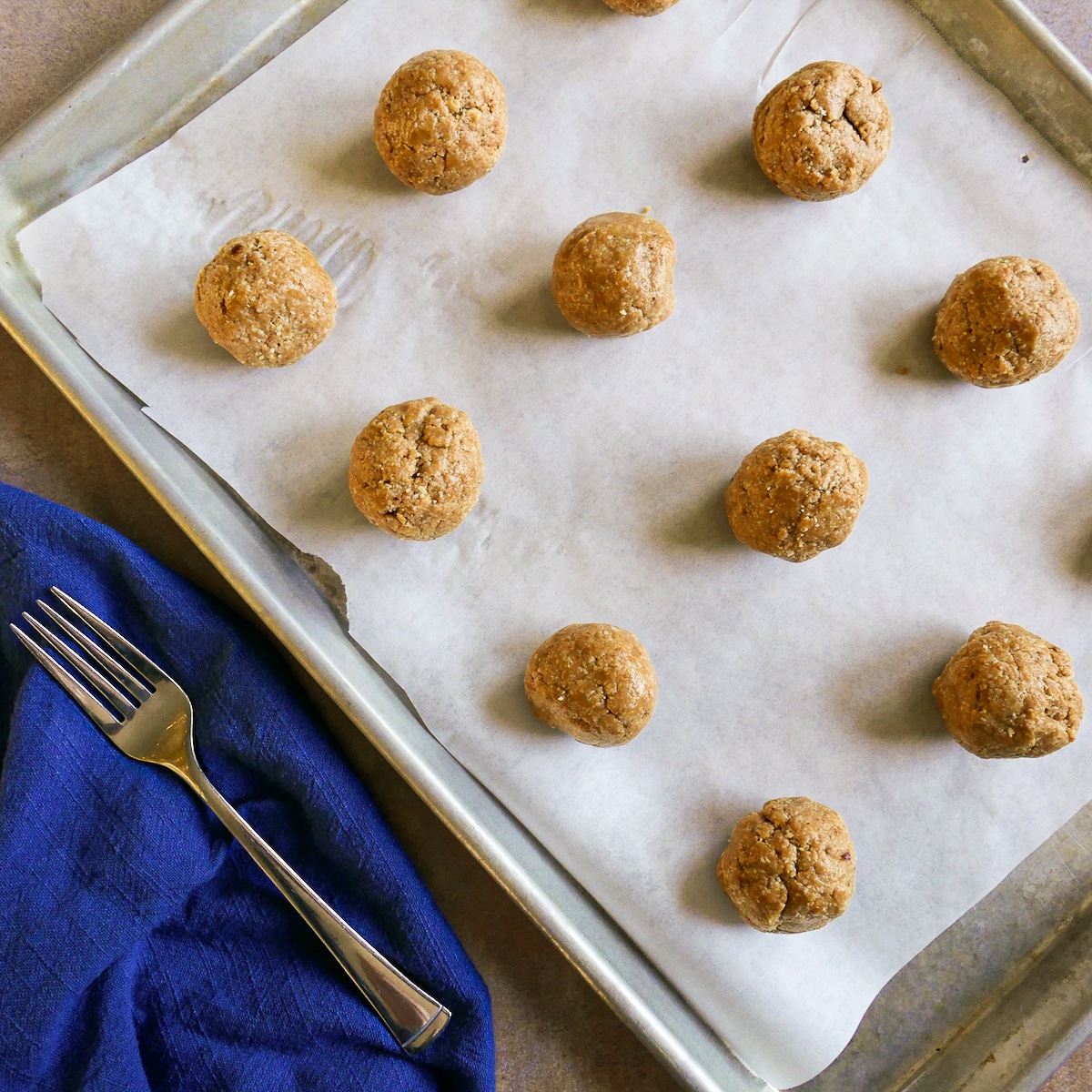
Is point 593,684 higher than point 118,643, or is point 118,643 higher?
point 593,684

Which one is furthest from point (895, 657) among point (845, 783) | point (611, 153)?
point (611, 153)

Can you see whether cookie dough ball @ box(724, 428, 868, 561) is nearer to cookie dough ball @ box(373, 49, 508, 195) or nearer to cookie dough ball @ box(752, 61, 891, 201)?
cookie dough ball @ box(752, 61, 891, 201)

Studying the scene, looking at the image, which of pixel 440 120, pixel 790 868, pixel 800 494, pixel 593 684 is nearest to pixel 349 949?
pixel 593 684

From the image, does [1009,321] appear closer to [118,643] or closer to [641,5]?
[641,5]

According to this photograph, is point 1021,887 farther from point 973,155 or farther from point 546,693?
point 973,155

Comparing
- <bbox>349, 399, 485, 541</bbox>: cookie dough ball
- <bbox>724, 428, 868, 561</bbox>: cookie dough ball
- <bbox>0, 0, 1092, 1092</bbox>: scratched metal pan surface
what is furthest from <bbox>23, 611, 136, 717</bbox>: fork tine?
<bbox>724, 428, 868, 561</bbox>: cookie dough ball

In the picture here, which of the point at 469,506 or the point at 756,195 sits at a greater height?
the point at 756,195

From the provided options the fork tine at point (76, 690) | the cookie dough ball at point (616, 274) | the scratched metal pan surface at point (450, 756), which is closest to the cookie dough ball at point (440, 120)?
the cookie dough ball at point (616, 274)
